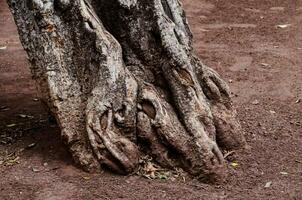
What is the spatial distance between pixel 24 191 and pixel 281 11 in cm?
798

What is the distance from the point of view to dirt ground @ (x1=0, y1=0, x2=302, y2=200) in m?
4.50

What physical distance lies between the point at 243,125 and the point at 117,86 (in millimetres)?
1719

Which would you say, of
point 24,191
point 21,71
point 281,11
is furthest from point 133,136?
point 281,11

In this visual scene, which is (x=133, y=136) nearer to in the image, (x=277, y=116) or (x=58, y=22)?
(x=58, y=22)

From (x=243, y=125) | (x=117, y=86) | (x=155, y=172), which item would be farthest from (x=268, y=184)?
(x=117, y=86)

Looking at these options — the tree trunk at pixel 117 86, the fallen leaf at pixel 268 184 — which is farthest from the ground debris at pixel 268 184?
the tree trunk at pixel 117 86

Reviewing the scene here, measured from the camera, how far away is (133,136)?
4.66 meters

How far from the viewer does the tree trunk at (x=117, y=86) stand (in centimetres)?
456

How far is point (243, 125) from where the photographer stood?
5.81 metres

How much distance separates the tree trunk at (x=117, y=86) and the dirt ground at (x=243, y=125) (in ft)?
0.67

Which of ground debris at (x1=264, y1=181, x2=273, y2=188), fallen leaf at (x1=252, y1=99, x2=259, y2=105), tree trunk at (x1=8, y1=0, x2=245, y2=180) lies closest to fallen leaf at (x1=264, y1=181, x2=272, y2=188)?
ground debris at (x1=264, y1=181, x2=273, y2=188)

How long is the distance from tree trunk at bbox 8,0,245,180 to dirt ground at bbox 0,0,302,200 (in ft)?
0.67

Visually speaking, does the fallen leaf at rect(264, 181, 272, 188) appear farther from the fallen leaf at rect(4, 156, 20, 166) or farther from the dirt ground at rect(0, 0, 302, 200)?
the fallen leaf at rect(4, 156, 20, 166)

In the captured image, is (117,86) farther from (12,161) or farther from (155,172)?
(12,161)
